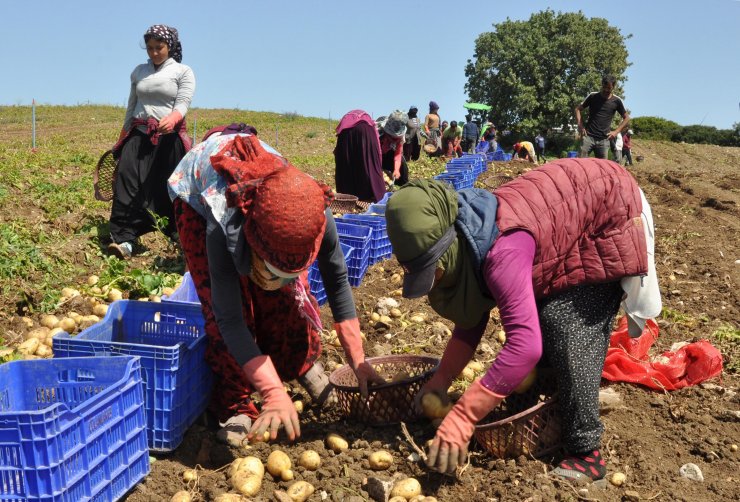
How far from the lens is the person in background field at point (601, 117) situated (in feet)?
29.0

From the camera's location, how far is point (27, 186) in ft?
23.7

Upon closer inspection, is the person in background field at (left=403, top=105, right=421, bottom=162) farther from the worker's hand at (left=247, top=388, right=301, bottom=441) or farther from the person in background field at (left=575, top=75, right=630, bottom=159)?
the worker's hand at (left=247, top=388, right=301, bottom=441)

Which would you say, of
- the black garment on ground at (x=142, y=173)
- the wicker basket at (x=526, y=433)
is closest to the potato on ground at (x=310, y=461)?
the wicker basket at (x=526, y=433)

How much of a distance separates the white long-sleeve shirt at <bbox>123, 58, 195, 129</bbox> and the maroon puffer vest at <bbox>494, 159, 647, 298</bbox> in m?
3.35

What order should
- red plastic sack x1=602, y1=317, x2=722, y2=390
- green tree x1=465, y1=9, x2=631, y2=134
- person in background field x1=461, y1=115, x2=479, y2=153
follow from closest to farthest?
red plastic sack x1=602, y1=317, x2=722, y2=390, person in background field x1=461, y1=115, x2=479, y2=153, green tree x1=465, y1=9, x2=631, y2=134

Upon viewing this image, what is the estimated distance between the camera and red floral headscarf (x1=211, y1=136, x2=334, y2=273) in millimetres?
2109

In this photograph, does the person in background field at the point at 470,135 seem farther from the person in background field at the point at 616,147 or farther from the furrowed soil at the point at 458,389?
the furrowed soil at the point at 458,389

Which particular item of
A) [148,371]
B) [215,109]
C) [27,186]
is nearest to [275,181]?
[148,371]

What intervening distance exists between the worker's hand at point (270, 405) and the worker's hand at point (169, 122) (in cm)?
302

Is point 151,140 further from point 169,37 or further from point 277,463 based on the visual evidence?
point 277,463

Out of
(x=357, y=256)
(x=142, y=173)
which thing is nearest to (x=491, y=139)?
(x=357, y=256)

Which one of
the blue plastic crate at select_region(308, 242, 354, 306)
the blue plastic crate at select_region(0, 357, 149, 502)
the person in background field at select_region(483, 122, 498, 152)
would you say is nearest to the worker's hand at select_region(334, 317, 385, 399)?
the blue plastic crate at select_region(0, 357, 149, 502)

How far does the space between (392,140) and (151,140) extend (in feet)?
9.99

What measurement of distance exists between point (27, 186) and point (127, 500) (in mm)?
5805
